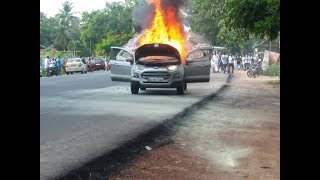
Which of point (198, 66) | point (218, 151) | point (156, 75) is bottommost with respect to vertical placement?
point (218, 151)

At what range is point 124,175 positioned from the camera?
5.14 meters

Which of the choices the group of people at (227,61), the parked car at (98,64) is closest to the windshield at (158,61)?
the group of people at (227,61)

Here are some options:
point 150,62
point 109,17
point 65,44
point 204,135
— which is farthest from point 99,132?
point 65,44

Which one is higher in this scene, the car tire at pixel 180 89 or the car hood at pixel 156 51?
the car hood at pixel 156 51

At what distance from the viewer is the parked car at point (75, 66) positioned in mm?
29911

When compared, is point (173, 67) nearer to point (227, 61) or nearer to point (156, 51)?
point (156, 51)

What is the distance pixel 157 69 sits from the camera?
48.9ft

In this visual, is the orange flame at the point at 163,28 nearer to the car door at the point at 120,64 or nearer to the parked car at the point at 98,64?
the car door at the point at 120,64

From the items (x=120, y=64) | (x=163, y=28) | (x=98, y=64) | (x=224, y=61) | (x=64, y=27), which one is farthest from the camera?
(x=64, y=27)

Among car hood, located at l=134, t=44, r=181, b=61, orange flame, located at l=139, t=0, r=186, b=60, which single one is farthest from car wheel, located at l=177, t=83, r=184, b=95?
orange flame, located at l=139, t=0, r=186, b=60

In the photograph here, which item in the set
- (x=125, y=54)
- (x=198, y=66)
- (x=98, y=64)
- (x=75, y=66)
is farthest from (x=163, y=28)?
(x=98, y=64)

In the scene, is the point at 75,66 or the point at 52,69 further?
the point at 75,66

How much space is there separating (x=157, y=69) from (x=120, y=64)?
138cm

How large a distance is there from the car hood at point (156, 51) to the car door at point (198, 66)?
64 cm
